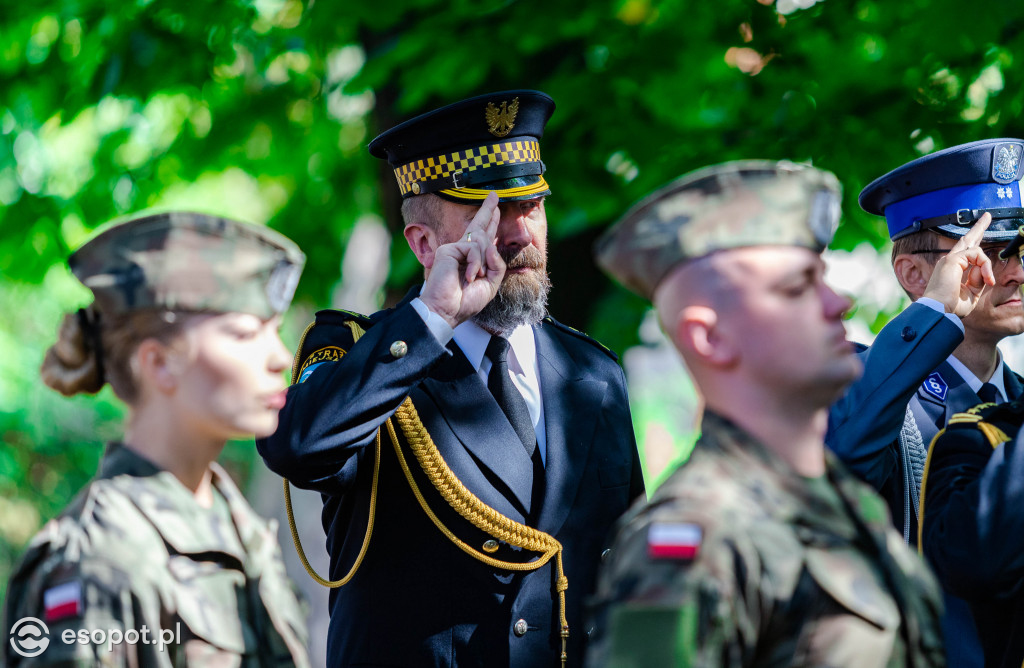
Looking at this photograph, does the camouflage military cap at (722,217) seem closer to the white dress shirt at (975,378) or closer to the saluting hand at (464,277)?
the saluting hand at (464,277)

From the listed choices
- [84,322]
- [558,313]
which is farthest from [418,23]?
[84,322]

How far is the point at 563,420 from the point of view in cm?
315

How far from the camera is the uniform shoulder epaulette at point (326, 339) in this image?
10.1 feet

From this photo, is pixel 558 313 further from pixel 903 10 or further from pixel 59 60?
pixel 59 60

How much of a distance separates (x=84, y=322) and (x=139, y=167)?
5.74 metres

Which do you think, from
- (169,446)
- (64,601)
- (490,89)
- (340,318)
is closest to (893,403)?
(340,318)

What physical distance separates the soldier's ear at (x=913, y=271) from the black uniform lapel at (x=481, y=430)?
1.32m

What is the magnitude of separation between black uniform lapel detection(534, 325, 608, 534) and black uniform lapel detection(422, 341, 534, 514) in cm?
7

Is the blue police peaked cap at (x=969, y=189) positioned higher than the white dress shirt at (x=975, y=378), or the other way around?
the blue police peaked cap at (x=969, y=189)

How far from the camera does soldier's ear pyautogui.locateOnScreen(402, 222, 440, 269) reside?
3.26 meters

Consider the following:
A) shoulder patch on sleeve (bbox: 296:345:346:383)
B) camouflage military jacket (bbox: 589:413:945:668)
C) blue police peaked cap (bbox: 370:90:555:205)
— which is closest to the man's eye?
camouflage military jacket (bbox: 589:413:945:668)

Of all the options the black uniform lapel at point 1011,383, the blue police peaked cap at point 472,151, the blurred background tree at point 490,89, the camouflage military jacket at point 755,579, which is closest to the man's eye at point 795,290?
the camouflage military jacket at point 755,579

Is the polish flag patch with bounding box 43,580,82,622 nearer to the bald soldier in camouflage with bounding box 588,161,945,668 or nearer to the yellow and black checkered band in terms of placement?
the bald soldier in camouflage with bounding box 588,161,945,668

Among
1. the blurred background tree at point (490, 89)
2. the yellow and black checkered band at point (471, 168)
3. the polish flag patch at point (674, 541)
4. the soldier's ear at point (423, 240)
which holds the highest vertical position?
the blurred background tree at point (490, 89)
